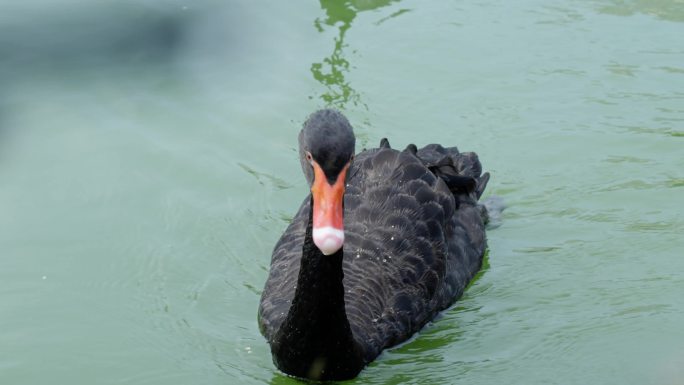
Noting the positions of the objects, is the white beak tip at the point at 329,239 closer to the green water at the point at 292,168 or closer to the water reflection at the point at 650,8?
the green water at the point at 292,168

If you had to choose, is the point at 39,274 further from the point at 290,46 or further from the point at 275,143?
the point at 290,46

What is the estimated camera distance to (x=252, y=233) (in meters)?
7.21

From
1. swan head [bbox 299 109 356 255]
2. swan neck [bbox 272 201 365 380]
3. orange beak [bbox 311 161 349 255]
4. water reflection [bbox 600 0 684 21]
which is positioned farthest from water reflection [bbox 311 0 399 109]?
orange beak [bbox 311 161 349 255]

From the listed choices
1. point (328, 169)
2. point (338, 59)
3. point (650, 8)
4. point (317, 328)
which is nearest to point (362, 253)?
point (317, 328)

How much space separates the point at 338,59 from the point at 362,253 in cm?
352

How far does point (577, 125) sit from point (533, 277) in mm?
2014

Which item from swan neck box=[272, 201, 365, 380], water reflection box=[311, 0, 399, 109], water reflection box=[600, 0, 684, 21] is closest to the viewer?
swan neck box=[272, 201, 365, 380]

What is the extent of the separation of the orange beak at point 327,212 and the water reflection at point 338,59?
148 inches

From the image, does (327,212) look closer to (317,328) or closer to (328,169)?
(328,169)

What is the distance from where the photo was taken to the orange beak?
4750mm

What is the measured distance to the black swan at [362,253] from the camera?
16.3 feet

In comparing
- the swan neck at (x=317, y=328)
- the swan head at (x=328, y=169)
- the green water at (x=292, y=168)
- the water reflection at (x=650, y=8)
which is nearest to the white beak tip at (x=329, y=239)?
the swan head at (x=328, y=169)

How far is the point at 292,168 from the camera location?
7922 millimetres

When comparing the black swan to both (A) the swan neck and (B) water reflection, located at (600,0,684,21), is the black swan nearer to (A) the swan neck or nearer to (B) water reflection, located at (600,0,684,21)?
(A) the swan neck
